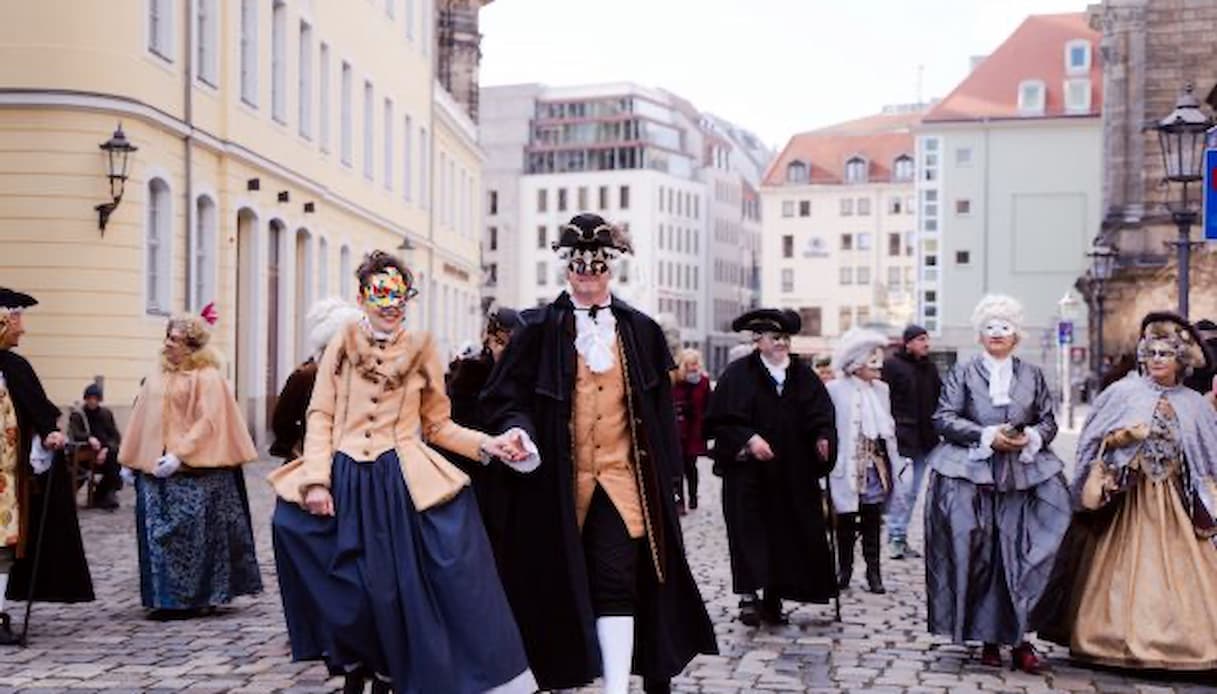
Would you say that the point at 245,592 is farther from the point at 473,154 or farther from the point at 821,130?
the point at 821,130

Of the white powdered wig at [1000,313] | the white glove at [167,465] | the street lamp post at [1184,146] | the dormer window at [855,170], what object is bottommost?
the white glove at [167,465]

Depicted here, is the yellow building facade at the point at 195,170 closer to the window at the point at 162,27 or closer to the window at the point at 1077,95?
the window at the point at 162,27

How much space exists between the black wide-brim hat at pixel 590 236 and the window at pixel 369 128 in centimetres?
3219

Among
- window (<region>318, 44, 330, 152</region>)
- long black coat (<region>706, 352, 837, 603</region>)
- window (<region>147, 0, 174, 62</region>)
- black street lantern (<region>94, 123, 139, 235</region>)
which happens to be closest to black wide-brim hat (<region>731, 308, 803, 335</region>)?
long black coat (<region>706, 352, 837, 603</region>)

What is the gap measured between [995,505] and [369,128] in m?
31.5

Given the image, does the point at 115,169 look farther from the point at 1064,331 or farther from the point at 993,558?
the point at 1064,331

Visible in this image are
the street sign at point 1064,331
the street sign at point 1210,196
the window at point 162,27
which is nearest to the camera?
the street sign at point 1210,196

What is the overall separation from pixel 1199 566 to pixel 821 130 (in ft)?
407

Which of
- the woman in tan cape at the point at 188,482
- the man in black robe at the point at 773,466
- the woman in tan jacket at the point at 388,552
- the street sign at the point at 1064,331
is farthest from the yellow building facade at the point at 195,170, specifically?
the woman in tan jacket at the point at 388,552

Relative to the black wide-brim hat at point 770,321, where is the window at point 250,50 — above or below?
above

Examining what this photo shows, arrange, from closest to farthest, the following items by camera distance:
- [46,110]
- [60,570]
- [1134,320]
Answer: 1. [60,570]
2. [46,110]
3. [1134,320]

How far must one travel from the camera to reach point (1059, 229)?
266ft

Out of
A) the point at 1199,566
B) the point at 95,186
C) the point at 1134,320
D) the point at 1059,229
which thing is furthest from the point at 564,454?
the point at 1059,229

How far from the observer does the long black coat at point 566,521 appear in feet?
24.1
